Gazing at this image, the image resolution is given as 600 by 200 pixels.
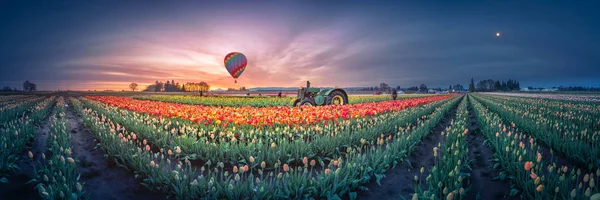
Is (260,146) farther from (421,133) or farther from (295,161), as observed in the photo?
(421,133)

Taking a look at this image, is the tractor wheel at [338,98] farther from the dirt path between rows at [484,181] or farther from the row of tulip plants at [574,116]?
the dirt path between rows at [484,181]

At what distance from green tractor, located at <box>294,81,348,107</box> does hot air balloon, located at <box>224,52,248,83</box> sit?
15506 mm

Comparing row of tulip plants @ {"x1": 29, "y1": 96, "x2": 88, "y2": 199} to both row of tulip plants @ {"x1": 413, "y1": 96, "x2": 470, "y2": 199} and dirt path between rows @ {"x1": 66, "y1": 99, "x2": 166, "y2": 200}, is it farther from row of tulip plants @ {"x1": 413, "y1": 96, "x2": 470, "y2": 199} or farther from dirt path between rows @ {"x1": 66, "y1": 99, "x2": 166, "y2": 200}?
row of tulip plants @ {"x1": 413, "y1": 96, "x2": 470, "y2": 199}

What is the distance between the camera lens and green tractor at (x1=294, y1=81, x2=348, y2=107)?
51.5ft

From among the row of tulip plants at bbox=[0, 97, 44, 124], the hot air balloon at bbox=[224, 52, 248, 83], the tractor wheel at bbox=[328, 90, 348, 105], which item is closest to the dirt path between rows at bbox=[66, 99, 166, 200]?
the row of tulip plants at bbox=[0, 97, 44, 124]

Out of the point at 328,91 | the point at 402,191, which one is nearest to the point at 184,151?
the point at 402,191

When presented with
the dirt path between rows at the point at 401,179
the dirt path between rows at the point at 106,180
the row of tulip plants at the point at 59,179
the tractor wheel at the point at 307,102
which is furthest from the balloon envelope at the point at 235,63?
the dirt path between rows at the point at 401,179

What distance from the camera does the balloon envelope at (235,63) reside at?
29344 mm

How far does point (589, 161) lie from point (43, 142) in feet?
43.1

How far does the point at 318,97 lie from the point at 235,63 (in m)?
17.1

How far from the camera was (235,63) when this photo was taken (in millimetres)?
29531

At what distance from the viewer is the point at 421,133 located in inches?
271

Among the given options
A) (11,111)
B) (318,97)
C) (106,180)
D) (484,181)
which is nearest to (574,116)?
(484,181)

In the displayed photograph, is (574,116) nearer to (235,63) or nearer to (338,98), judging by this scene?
(338,98)
